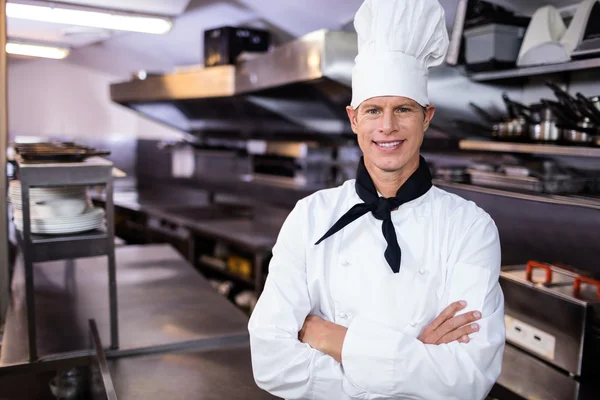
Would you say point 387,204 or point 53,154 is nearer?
point 387,204

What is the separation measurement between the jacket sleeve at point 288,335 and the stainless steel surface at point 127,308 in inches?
30.0

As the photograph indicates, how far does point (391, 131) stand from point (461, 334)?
473mm

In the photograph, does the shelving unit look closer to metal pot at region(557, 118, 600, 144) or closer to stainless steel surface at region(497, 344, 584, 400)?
stainless steel surface at region(497, 344, 584, 400)

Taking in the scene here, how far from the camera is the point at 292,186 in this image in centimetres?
420

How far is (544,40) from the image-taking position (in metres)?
2.27

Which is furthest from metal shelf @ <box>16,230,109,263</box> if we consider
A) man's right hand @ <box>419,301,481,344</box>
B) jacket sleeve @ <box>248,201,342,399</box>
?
man's right hand @ <box>419,301,481,344</box>

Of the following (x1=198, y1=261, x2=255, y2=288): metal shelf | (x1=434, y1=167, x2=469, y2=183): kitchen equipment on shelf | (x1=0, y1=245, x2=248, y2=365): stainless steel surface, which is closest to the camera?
(x1=0, y1=245, x2=248, y2=365): stainless steel surface

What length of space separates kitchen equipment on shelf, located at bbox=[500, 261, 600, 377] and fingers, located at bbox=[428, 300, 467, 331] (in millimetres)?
788

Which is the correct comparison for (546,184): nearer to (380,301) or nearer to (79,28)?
(380,301)

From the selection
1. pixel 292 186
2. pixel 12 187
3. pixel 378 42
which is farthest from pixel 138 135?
pixel 378 42

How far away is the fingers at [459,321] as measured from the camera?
47.9 inches

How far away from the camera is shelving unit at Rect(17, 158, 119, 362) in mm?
1794

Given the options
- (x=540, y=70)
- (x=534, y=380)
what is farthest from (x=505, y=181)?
(x=534, y=380)

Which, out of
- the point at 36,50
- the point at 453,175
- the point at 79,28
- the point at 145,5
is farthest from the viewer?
the point at 36,50
